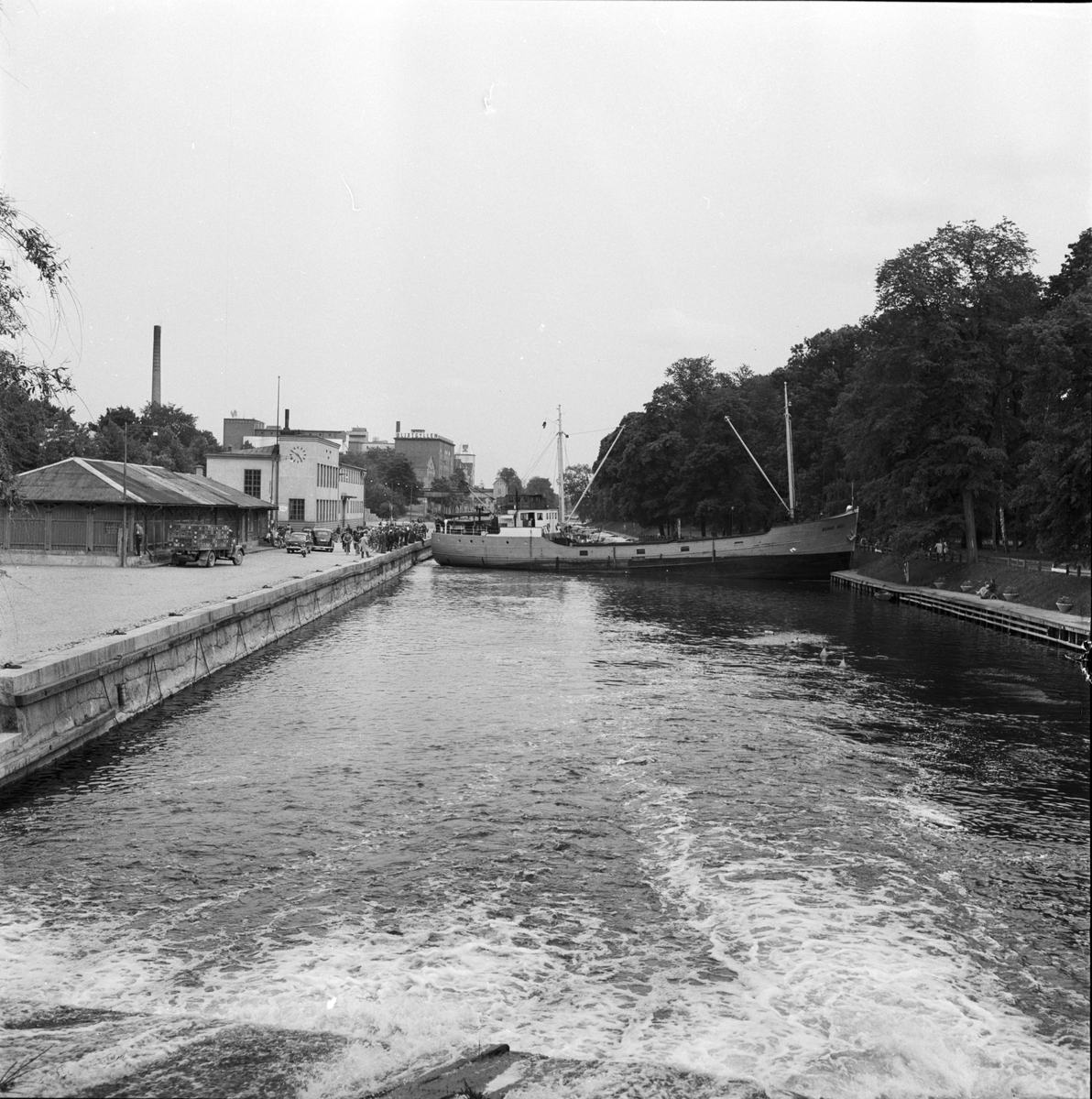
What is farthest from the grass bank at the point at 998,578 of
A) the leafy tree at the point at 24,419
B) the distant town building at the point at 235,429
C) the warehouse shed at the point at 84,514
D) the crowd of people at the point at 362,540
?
the distant town building at the point at 235,429

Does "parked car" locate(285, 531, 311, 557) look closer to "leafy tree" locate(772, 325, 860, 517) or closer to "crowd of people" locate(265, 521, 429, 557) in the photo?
"crowd of people" locate(265, 521, 429, 557)

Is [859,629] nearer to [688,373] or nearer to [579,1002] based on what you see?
[579,1002]

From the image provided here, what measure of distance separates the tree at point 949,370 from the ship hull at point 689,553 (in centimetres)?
1518

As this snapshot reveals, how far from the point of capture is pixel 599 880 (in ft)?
38.7

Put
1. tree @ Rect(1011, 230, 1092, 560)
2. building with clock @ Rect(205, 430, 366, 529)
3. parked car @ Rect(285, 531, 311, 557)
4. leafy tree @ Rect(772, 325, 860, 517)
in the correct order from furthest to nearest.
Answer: building with clock @ Rect(205, 430, 366, 529), leafy tree @ Rect(772, 325, 860, 517), parked car @ Rect(285, 531, 311, 557), tree @ Rect(1011, 230, 1092, 560)

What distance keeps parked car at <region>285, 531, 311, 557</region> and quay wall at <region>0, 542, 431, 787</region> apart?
29.3 metres

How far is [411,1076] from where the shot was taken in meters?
7.71

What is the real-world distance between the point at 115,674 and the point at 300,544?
46.2m

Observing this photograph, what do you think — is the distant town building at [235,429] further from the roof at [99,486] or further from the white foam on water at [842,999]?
the white foam on water at [842,999]

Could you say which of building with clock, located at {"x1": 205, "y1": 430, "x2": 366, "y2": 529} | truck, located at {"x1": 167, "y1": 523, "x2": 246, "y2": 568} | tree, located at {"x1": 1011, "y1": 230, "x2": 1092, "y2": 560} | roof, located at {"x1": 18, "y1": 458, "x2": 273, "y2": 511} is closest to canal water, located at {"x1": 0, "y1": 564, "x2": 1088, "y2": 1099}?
tree, located at {"x1": 1011, "y1": 230, "x2": 1092, "y2": 560}

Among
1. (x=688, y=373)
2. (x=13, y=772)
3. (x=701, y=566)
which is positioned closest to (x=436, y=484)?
(x=688, y=373)

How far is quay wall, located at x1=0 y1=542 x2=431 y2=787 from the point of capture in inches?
621

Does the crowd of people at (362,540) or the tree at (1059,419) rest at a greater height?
the tree at (1059,419)

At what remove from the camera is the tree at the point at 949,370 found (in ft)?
139
